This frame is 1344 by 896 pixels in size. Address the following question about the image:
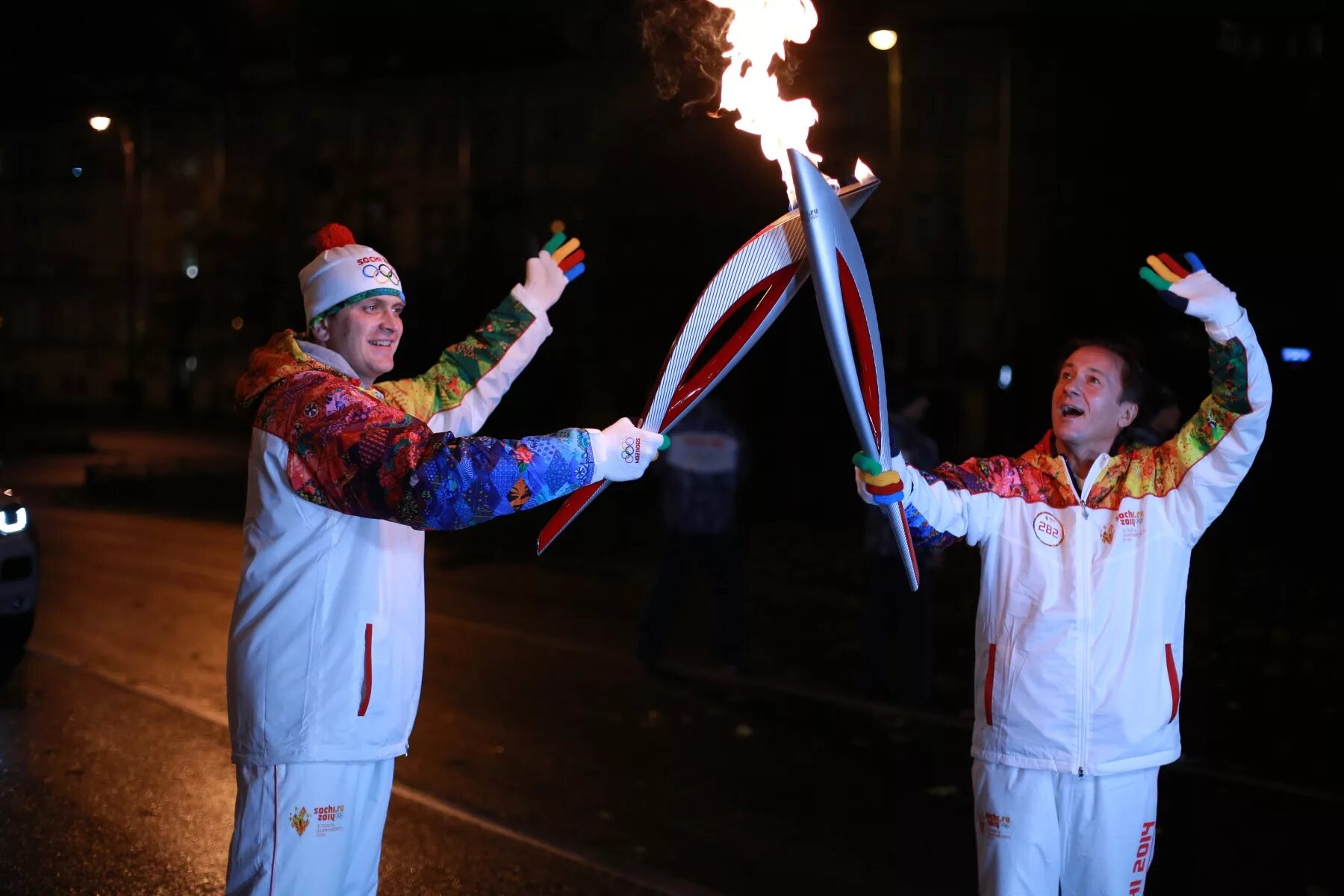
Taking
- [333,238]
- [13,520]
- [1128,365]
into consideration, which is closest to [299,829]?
[333,238]

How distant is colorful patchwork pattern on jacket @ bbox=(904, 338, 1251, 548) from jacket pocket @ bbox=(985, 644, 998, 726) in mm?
320

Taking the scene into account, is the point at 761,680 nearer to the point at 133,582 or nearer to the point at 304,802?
the point at 304,802

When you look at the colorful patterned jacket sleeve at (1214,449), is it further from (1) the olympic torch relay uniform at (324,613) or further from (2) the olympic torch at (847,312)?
(1) the olympic torch relay uniform at (324,613)

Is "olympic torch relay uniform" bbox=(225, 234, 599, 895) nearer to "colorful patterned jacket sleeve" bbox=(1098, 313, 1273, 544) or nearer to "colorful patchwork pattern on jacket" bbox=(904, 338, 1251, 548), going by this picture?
"colorful patchwork pattern on jacket" bbox=(904, 338, 1251, 548)

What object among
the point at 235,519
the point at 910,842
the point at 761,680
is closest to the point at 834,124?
the point at 761,680

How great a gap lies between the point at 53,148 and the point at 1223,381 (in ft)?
192

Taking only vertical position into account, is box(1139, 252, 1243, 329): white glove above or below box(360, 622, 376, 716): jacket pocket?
above

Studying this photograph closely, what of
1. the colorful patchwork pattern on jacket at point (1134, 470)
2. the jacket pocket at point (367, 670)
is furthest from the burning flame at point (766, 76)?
the jacket pocket at point (367, 670)

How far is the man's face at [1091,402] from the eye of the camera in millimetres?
3482

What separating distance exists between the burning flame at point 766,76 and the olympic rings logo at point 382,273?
1.04m

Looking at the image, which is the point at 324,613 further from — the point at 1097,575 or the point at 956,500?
the point at 1097,575

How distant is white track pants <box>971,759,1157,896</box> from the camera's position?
3.21m

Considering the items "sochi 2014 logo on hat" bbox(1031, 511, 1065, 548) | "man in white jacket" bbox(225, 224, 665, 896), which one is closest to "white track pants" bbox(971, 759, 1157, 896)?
"sochi 2014 logo on hat" bbox(1031, 511, 1065, 548)

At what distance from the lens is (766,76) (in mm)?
3656
